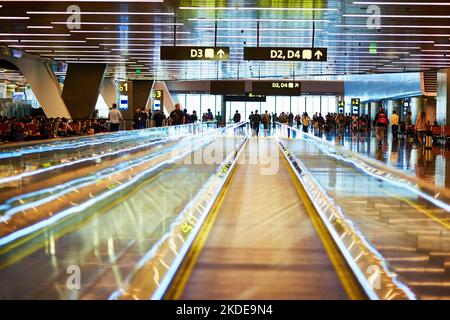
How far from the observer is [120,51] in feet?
102

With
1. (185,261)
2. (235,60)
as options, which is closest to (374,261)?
(185,261)

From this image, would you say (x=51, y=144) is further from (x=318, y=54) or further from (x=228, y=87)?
(x=228, y=87)

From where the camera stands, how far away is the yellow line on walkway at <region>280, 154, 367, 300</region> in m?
6.00

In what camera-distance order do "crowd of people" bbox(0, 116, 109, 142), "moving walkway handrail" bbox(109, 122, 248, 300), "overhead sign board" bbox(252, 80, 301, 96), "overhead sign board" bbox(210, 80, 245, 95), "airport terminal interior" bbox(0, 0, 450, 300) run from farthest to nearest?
1. "overhead sign board" bbox(210, 80, 245, 95)
2. "overhead sign board" bbox(252, 80, 301, 96)
3. "crowd of people" bbox(0, 116, 109, 142)
4. "airport terminal interior" bbox(0, 0, 450, 300)
5. "moving walkway handrail" bbox(109, 122, 248, 300)

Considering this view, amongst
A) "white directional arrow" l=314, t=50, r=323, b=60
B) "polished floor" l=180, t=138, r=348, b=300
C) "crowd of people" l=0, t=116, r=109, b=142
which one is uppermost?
"white directional arrow" l=314, t=50, r=323, b=60

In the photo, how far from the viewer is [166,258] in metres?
6.51

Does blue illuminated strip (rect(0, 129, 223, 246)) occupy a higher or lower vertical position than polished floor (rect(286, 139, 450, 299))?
higher

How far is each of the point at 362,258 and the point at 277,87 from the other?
29.0 metres

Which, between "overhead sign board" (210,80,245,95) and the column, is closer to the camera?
"overhead sign board" (210,80,245,95)

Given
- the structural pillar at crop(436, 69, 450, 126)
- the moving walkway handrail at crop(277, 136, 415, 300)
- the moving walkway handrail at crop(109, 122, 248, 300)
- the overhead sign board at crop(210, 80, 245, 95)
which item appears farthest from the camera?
the overhead sign board at crop(210, 80, 245, 95)

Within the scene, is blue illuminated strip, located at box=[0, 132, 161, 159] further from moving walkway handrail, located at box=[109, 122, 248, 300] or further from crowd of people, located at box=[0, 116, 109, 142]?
moving walkway handrail, located at box=[109, 122, 248, 300]

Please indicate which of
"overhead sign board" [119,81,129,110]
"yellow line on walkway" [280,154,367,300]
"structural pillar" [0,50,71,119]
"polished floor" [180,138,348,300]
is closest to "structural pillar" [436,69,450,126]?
"structural pillar" [0,50,71,119]

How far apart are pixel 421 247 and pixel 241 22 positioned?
15.0m

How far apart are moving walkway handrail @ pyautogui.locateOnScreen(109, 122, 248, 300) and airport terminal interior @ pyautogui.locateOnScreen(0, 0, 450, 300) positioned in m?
0.03
